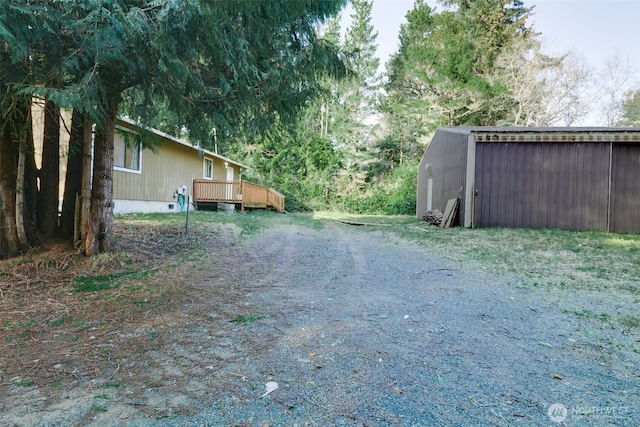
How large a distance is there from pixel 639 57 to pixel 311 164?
20.6 metres

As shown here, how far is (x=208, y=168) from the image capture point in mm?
17625

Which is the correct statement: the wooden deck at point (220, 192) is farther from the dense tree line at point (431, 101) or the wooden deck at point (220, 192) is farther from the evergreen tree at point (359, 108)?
the evergreen tree at point (359, 108)

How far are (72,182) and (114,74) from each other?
6.87 ft

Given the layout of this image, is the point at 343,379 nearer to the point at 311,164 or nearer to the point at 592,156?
the point at 592,156

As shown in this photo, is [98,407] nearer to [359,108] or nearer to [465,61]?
[465,61]

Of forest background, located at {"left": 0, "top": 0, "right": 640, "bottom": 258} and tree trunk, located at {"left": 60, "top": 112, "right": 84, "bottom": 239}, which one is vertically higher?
forest background, located at {"left": 0, "top": 0, "right": 640, "bottom": 258}

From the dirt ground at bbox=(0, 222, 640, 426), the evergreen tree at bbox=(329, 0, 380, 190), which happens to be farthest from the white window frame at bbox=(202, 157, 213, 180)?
the dirt ground at bbox=(0, 222, 640, 426)

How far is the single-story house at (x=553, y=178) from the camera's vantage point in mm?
8273

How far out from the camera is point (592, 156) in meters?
8.35

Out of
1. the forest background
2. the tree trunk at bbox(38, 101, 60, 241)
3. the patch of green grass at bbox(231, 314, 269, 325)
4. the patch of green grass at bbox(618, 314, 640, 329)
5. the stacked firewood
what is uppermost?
the forest background

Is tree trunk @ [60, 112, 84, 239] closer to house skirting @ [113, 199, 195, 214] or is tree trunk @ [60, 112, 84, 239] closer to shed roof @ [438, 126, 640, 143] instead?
house skirting @ [113, 199, 195, 214]

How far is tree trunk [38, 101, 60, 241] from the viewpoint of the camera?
473 cm

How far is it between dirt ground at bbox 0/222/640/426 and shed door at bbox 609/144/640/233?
A: 6532 millimetres

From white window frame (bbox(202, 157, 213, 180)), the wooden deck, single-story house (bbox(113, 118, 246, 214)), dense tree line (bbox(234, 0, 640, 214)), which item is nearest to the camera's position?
single-story house (bbox(113, 118, 246, 214))
